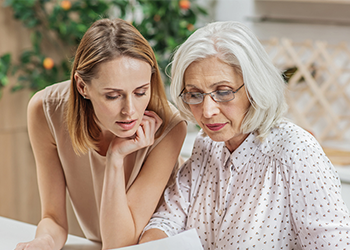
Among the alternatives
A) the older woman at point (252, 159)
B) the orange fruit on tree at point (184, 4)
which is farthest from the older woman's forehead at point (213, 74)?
the orange fruit on tree at point (184, 4)

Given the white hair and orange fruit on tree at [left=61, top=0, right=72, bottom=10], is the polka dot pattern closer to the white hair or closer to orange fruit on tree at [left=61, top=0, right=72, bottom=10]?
the white hair

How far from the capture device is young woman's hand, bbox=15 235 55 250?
0.99 meters

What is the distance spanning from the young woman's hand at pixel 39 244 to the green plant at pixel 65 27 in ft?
5.16

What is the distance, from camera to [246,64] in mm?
894

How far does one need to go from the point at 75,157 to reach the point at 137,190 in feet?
0.84

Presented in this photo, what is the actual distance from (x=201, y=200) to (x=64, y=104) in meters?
0.50

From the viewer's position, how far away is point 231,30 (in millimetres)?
932

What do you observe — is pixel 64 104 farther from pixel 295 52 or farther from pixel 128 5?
pixel 295 52

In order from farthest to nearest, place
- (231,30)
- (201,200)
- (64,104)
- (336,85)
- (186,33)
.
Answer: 1. (186,33)
2. (336,85)
3. (64,104)
4. (201,200)
5. (231,30)

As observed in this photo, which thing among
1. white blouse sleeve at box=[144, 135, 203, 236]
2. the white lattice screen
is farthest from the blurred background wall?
white blouse sleeve at box=[144, 135, 203, 236]

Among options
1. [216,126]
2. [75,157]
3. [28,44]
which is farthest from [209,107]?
[28,44]

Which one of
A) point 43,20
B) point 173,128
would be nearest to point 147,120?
point 173,128

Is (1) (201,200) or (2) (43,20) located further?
(2) (43,20)

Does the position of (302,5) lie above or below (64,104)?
above
